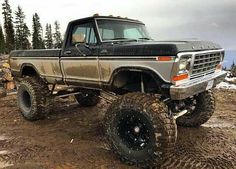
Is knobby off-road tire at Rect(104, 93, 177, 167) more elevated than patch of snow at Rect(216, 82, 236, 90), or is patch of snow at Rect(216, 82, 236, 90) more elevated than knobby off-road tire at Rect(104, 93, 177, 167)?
knobby off-road tire at Rect(104, 93, 177, 167)

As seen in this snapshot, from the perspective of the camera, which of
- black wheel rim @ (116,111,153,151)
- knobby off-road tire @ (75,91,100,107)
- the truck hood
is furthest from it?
knobby off-road tire @ (75,91,100,107)

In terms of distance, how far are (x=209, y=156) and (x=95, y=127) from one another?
9.40 feet

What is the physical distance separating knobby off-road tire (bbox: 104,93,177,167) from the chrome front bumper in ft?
1.09

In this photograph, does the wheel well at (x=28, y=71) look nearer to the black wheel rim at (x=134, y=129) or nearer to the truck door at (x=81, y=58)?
the truck door at (x=81, y=58)

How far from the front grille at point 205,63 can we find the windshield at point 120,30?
162 centimetres

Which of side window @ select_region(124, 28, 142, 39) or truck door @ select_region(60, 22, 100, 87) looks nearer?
truck door @ select_region(60, 22, 100, 87)

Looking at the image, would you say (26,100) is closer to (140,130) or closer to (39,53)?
(39,53)

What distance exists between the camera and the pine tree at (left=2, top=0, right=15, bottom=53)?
66.5m

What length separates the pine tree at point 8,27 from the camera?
66500 mm

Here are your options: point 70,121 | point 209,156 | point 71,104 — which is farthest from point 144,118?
point 71,104

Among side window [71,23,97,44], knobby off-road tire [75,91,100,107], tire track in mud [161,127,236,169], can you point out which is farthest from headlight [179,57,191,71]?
knobby off-road tire [75,91,100,107]

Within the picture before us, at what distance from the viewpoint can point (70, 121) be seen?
26.2 feet

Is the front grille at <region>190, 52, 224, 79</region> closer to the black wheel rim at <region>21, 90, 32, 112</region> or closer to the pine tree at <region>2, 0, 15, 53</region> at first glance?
the black wheel rim at <region>21, 90, 32, 112</region>

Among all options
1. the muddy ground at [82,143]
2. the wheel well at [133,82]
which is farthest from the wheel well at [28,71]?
the wheel well at [133,82]
